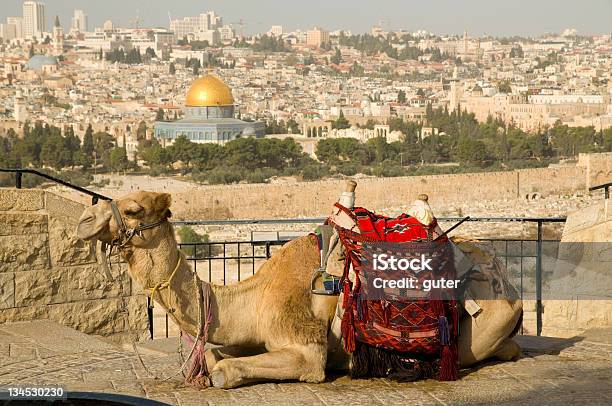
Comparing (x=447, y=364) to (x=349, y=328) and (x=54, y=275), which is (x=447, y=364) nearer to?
(x=349, y=328)

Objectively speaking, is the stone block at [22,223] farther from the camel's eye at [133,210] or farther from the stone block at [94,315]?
the camel's eye at [133,210]

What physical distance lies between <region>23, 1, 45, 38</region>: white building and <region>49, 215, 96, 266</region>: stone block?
7290 inches

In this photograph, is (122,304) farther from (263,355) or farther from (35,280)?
(263,355)

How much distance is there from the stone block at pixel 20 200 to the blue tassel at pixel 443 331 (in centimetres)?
205

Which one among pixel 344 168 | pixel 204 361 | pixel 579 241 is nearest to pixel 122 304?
pixel 204 361

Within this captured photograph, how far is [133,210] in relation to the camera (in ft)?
14.6

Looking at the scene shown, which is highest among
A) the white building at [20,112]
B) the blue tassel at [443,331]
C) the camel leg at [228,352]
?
the white building at [20,112]

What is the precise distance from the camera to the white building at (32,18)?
186625mm

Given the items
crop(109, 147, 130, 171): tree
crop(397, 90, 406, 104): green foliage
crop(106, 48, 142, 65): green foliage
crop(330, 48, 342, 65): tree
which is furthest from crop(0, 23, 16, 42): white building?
crop(109, 147, 130, 171): tree

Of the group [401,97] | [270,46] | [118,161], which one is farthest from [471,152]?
[270,46]

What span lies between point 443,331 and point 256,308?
2.19 feet

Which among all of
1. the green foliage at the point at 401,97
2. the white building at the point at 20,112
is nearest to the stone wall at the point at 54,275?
the white building at the point at 20,112

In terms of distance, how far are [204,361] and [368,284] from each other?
0.64 meters

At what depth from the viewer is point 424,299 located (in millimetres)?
Result: 4609
